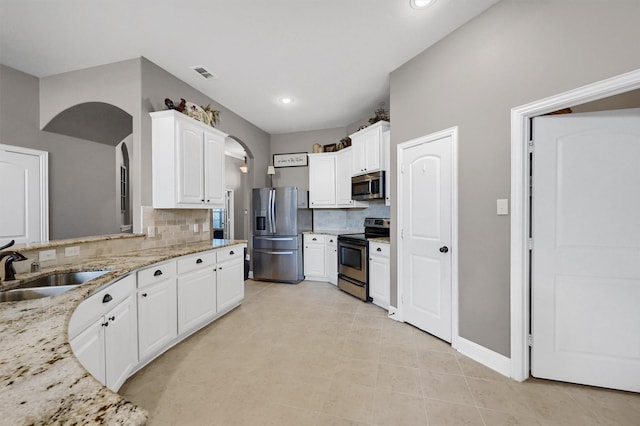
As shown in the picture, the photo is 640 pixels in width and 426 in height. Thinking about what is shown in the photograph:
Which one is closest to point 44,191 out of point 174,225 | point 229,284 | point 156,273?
point 174,225

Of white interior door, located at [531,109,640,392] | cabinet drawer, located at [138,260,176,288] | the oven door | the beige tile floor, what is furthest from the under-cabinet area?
white interior door, located at [531,109,640,392]

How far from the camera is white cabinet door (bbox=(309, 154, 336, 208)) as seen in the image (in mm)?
4891

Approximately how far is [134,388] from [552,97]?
3512 mm

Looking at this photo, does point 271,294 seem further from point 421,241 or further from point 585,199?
point 585,199

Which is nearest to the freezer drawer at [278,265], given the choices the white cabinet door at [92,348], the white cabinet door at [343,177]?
the white cabinet door at [343,177]

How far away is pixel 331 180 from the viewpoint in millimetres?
4898

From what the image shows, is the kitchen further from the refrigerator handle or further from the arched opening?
the refrigerator handle

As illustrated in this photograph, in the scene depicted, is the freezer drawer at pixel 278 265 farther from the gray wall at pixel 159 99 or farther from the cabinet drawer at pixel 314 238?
the gray wall at pixel 159 99

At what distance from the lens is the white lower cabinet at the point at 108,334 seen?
138 cm

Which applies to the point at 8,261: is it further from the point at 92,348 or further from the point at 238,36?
the point at 238,36

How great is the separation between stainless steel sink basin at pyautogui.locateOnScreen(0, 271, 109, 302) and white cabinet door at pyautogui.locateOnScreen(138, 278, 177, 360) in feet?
1.27

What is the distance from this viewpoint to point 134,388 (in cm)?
192

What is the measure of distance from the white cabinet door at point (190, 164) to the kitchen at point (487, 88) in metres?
0.34

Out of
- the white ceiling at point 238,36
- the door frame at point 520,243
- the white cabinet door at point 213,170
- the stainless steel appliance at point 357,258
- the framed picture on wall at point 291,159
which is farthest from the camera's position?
the framed picture on wall at point 291,159
